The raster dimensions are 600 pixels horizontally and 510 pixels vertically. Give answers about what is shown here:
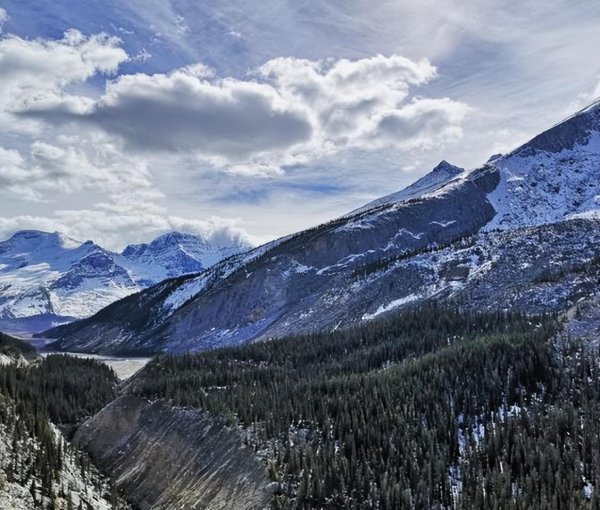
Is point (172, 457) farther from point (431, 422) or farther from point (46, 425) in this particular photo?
point (431, 422)

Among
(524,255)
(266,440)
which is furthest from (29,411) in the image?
(524,255)

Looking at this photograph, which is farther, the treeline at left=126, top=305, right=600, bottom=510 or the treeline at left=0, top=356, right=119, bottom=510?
the treeline at left=0, top=356, right=119, bottom=510

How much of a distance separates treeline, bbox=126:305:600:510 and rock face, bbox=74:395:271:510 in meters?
1.88

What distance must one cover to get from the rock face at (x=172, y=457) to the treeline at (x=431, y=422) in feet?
6.17

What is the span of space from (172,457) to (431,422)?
25.7 metres

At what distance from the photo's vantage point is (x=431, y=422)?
169ft

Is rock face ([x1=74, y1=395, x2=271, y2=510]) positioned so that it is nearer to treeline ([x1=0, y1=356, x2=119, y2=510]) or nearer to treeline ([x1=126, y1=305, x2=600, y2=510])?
treeline ([x1=126, y1=305, x2=600, y2=510])

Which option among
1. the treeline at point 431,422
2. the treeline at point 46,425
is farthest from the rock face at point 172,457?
the treeline at point 46,425

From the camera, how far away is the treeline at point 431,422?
41094 millimetres

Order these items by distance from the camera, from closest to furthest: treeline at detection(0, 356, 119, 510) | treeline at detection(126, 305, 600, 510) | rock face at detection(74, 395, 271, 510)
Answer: treeline at detection(126, 305, 600, 510)
treeline at detection(0, 356, 119, 510)
rock face at detection(74, 395, 271, 510)

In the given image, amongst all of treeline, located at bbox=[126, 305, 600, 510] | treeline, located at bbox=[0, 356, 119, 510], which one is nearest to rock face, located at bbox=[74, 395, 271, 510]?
treeline, located at bbox=[126, 305, 600, 510]

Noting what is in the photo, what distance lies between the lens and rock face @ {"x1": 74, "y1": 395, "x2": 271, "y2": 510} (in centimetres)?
4872

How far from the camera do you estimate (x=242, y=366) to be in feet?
298

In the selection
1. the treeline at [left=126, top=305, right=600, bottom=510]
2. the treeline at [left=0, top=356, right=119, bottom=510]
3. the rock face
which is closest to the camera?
the treeline at [left=126, top=305, right=600, bottom=510]
